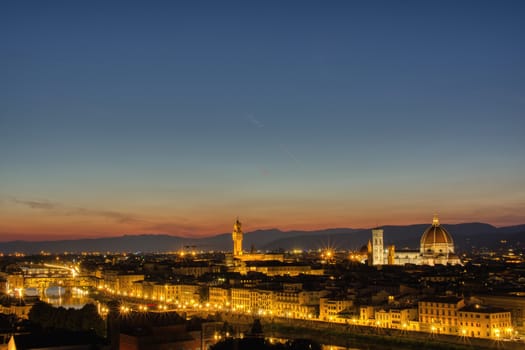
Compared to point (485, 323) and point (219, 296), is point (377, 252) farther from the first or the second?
point (485, 323)

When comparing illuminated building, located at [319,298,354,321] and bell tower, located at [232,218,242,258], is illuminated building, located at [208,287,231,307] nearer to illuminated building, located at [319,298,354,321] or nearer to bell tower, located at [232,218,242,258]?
illuminated building, located at [319,298,354,321]

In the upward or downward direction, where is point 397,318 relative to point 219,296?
downward

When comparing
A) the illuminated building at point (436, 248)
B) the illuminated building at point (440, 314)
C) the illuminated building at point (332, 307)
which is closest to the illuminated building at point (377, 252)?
the illuminated building at point (436, 248)

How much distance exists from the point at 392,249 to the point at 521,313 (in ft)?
243

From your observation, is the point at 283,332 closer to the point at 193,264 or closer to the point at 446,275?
the point at 446,275

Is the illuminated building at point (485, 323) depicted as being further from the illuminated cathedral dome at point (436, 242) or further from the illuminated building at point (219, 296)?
the illuminated cathedral dome at point (436, 242)

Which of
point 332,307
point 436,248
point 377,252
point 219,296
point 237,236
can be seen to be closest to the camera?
point 332,307

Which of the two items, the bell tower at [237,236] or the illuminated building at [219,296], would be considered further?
the bell tower at [237,236]

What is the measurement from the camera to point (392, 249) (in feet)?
409

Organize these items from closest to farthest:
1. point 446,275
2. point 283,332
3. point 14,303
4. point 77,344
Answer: point 77,344
point 283,332
point 14,303
point 446,275

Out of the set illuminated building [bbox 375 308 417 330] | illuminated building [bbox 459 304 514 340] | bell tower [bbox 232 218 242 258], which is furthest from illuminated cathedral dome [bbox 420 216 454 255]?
illuminated building [bbox 459 304 514 340]

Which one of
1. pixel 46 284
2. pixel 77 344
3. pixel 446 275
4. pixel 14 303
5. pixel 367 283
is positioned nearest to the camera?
pixel 77 344

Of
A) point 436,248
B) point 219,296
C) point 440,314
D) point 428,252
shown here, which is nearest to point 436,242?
point 436,248

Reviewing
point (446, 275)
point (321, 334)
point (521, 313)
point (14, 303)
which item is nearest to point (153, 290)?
point (14, 303)
